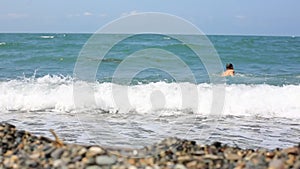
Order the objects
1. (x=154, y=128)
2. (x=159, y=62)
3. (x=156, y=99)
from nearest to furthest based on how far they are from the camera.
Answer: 1. (x=154, y=128)
2. (x=156, y=99)
3. (x=159, y=62)

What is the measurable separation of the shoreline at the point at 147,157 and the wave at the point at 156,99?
16.3 ft

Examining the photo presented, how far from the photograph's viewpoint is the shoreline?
3775 mm

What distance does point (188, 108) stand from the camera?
32.1ft

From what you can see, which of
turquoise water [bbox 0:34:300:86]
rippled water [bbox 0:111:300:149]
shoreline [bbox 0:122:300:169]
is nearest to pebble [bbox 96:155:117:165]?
shoreline [bbox 0:122:300:169]

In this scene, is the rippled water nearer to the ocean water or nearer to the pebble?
the ocean water

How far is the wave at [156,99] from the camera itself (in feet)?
31.9

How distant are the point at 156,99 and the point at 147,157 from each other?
6705mm

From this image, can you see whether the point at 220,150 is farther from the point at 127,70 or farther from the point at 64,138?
the point at 127,70

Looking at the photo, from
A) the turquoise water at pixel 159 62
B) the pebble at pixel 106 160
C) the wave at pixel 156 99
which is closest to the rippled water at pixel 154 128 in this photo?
the wave at pixel 156 99

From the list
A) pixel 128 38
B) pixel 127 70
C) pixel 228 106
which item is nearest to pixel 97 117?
pixel 228 106

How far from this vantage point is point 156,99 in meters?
10.8

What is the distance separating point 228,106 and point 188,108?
952 mm

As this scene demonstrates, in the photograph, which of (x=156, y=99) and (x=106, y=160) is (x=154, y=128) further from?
(x=106, y=160)

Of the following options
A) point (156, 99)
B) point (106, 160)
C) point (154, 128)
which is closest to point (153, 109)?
point (156, 99)
